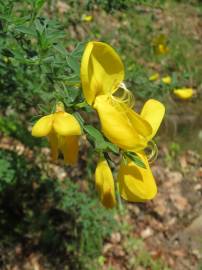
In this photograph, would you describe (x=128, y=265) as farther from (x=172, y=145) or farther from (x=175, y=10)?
(x=175, y=10)

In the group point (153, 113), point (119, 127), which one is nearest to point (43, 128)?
point (119, 127)

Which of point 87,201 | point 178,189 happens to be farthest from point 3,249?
point 178,189

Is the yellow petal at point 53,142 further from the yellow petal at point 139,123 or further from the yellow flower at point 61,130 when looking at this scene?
the yellow petal at point 139,123

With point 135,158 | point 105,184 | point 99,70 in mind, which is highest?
point 99,70

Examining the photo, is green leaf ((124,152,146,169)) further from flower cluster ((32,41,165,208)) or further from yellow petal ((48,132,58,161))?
yellow petal ((48,132,58,161))

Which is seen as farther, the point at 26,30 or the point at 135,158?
the point at 26,30

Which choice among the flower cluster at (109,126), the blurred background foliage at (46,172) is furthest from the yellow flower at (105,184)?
the blurred background foliage at (46,172)

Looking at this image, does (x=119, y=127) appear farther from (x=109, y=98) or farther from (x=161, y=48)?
(x=161, y=48)
